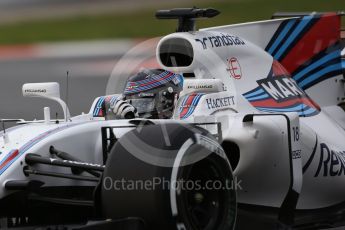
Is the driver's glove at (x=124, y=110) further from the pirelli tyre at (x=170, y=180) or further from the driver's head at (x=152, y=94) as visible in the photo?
the pirelli tyre at (x=170, y=180)

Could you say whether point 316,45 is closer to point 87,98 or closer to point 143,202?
point 143,202

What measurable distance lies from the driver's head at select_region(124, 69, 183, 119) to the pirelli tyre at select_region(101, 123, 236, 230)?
1340 mm

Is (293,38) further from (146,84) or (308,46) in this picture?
(146,84)

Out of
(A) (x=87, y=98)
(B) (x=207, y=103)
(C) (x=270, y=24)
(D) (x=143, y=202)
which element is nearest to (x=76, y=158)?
(D) (x=143, y=202)

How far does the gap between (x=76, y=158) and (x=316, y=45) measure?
3178 mm

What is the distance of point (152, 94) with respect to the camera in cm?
501

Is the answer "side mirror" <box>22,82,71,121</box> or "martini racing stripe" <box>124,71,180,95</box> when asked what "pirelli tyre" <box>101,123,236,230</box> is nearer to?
"martini racing stripe" <box>124,71,180,95</box>

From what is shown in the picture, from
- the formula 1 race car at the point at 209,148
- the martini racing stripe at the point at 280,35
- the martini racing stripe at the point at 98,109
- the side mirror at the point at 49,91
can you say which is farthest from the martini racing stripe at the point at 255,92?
the side mirror at the point at 49,91

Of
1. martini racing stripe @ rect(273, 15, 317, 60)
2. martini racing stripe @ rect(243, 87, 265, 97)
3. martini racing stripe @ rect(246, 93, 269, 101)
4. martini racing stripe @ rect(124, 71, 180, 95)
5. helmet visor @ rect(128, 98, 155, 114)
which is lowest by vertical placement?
helmet visor @ rect(128, 98, 155, 114)

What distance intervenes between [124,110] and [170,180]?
5.25 feet

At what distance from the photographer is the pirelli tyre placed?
3168 millimetres

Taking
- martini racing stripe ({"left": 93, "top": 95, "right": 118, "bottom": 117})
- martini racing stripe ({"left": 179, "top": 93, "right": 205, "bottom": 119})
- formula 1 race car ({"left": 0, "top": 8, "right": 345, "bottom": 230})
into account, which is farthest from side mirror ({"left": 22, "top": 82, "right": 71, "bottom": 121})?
martini racing stripe ({"left": 179, "top": 93, "right": 205, "bottom": 119})

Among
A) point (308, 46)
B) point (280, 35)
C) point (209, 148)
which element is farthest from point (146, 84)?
point (308, 46)

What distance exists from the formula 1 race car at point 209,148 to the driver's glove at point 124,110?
229 mm
